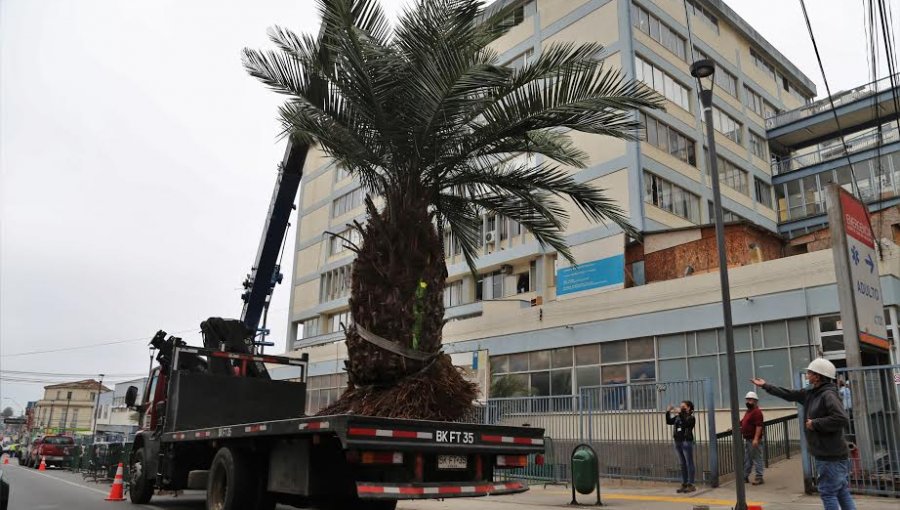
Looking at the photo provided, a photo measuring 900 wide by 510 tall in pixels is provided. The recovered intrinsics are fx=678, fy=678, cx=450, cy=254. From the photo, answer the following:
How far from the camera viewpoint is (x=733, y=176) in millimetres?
37562

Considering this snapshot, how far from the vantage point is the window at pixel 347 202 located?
47.4 meters

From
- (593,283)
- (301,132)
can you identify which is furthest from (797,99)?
(301,132)

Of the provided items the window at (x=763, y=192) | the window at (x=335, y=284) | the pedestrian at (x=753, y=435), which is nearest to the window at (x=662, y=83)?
the window at (x=763, y=192)

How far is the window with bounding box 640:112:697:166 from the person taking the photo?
31.2 meters

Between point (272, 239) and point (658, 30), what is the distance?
2431cm

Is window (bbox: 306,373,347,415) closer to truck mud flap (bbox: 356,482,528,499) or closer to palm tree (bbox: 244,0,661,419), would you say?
palm tree (bbox: 244,0,661,419)

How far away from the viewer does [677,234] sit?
1061 inches

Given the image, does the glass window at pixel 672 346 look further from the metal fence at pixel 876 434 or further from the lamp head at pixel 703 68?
the lamp head at pixel 703 68

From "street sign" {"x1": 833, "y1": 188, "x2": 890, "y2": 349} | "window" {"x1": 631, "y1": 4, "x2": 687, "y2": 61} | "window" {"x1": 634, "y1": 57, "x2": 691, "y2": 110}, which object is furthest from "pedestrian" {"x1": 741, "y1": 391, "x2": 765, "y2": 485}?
"window" {"x1": 631, "y1": 4, "x2": 687, "y2": 61}

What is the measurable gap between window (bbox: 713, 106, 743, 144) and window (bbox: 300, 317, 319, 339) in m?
30.5

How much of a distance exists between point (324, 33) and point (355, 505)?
673 centimetres

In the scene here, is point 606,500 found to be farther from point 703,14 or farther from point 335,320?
point 335,320

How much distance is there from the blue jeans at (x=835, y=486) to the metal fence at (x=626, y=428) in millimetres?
6990

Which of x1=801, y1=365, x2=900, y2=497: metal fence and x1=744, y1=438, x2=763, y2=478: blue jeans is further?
x1=744, y1=438, x2=763, y2=478: blue jeans
